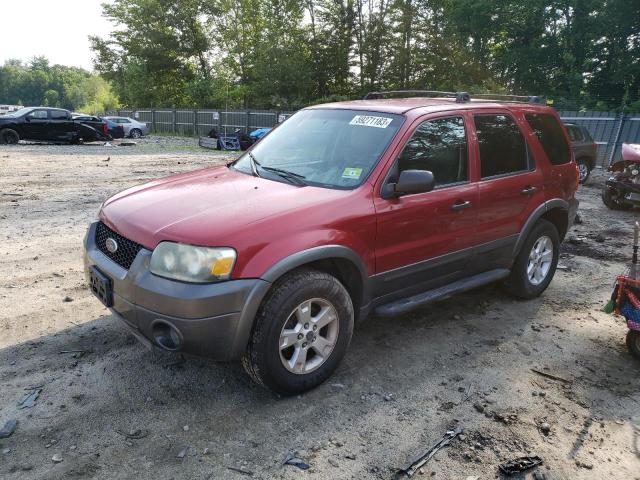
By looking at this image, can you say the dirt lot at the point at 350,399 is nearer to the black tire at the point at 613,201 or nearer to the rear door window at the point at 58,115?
the black tire at the point at 613,201

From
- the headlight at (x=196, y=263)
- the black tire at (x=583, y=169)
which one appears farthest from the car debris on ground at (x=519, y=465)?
the black tire at (x=583, y=169)

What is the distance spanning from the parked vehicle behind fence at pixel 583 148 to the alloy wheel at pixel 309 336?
441 inches

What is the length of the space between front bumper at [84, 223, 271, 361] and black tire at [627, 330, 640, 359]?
2.94m

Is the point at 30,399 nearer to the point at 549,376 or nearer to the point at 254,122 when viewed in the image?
the point at 549,376

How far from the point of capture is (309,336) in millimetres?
3133

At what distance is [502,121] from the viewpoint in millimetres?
4375

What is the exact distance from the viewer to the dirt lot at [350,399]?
8.64 feet

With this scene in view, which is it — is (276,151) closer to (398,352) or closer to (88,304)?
(398,352)

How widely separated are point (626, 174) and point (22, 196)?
11.2 meters

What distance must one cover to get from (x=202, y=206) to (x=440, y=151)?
1.89 meters

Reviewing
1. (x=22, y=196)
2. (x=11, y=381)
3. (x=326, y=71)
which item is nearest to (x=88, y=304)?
(x=11, y=381)

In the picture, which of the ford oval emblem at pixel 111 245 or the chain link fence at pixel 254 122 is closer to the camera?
the ford oval emblem at pixel 111 245

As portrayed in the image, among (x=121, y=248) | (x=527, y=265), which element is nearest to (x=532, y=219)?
(x=527, y=265)

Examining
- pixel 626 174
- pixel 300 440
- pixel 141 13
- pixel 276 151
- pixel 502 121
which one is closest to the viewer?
pixel 300 440
